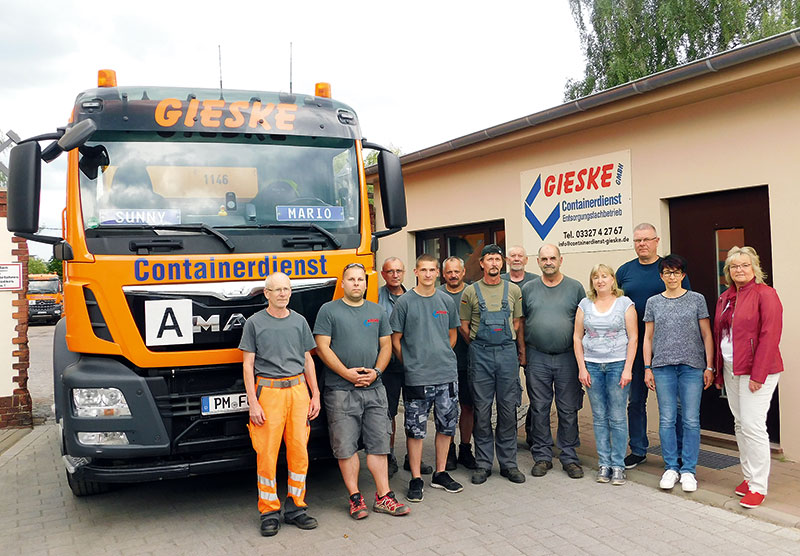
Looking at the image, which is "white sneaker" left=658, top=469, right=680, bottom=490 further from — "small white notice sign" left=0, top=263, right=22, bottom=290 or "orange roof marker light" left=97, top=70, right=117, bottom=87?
"small white notice sign" left=0, top=263, right=22, bottom=290

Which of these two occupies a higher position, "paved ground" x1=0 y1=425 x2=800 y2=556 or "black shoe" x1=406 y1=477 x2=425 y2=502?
"black shoe" x1=406 y1=477 x2=425 y2=502

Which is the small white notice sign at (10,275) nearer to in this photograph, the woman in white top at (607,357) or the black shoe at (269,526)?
the black shoe at (269,526)

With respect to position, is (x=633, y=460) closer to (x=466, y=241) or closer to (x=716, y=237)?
(x=716, y=237)

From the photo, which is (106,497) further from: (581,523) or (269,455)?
(581,523)

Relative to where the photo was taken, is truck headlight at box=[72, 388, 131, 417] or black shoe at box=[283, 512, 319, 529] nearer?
truck headlight at box=[72, 388, 131, 417]

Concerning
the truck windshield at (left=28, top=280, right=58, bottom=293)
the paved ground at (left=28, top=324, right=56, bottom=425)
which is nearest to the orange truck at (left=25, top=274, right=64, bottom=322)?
the truck windshield at (left=28, top=280, right=58, bottom=293)

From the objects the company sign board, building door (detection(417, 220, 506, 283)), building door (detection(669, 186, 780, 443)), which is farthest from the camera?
building door (detection(417, 220, 506, 283))

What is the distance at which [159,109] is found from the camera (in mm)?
4723

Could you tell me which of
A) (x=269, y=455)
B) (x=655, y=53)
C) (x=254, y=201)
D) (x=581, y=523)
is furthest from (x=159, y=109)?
(x=655, y=53)

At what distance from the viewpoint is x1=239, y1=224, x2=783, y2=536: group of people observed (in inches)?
177

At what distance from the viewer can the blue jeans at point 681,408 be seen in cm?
493

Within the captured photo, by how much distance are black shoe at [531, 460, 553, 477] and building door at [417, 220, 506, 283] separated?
373cm

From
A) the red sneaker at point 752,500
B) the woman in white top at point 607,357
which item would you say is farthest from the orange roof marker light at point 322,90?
the red sneaker at point 752,500

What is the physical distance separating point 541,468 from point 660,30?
19.5 metres
